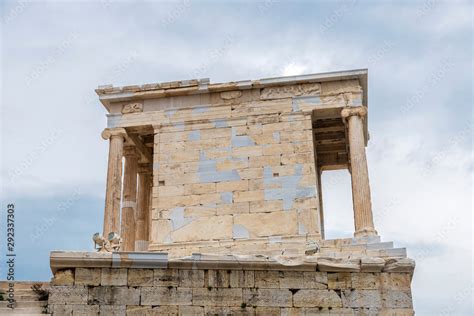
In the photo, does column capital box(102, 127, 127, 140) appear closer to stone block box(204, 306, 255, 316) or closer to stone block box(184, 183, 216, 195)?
stone block box(184, 183, 216, 195)

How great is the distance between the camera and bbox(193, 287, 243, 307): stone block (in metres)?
12.1

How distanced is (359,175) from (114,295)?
29.1 ft

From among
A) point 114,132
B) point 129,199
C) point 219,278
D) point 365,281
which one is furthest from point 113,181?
point 365,281

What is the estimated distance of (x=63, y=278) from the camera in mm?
12094

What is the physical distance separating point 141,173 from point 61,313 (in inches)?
499

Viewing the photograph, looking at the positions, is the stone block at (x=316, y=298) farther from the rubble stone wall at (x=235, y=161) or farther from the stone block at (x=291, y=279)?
the rubble stone wall at (x=235, y=161)

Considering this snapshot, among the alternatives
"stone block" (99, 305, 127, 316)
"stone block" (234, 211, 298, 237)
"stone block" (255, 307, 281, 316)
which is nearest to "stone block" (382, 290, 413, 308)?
"stone block" (255, 307, 281, 316)

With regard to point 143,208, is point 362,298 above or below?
below

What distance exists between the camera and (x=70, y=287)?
39.5ft

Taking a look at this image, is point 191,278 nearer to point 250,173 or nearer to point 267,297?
point 267,297

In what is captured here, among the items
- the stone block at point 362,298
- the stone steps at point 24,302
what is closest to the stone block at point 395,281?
the stone block at point 362,298

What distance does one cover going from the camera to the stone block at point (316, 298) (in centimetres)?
1216

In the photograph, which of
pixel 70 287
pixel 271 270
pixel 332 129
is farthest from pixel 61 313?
pixel 332 129

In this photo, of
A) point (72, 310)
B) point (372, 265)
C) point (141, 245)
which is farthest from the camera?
point (141, 245)
